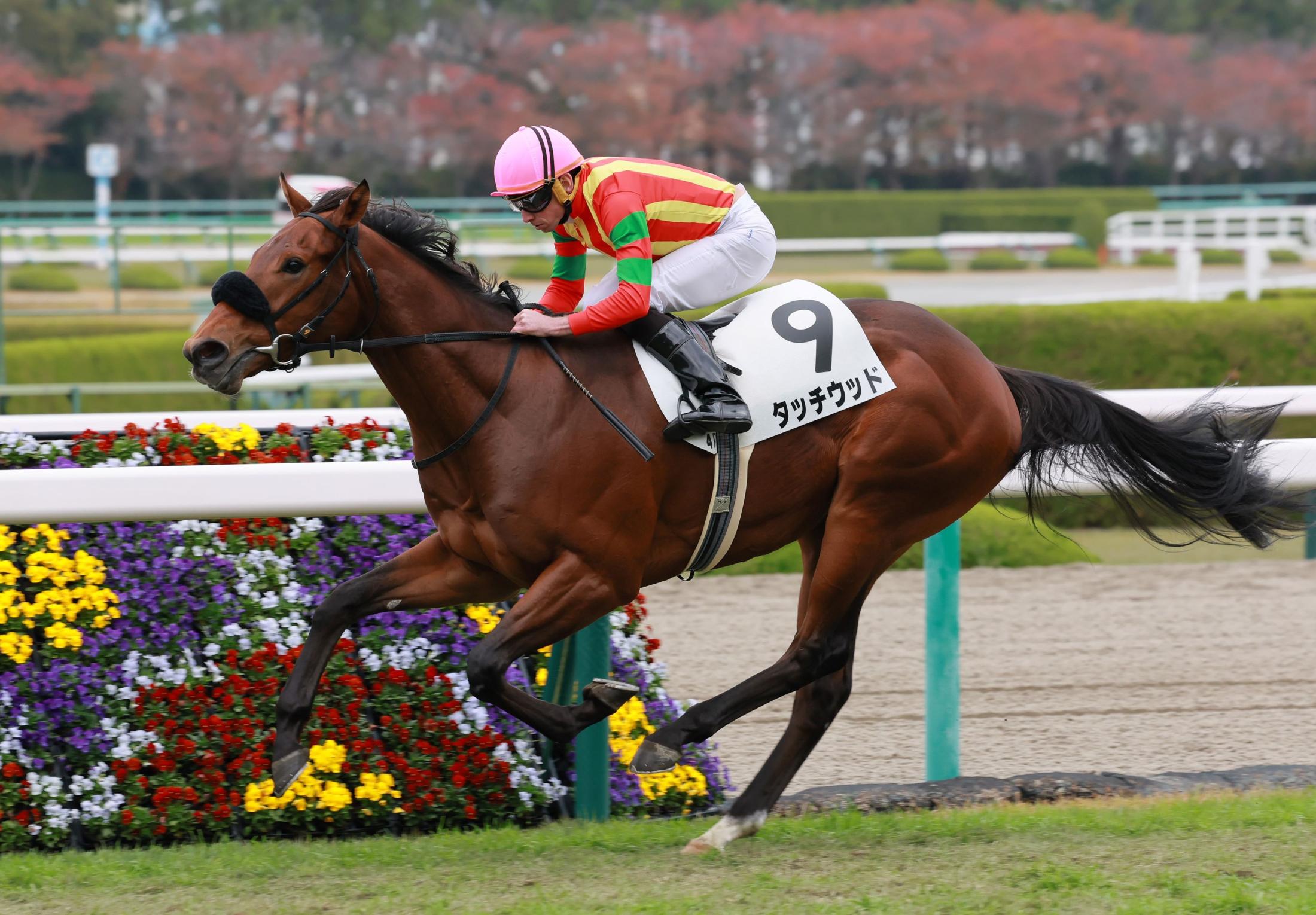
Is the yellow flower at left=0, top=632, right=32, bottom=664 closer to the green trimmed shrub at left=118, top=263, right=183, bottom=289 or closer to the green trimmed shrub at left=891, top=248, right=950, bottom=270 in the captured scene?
the green trimmed shrub at left=118, top=263, right=183, bottom=289

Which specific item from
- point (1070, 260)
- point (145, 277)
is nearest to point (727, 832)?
point (145, 277)

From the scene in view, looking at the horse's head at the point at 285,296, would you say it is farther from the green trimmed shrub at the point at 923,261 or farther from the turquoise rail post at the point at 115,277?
the green trimmed shrub at the point at 923,261

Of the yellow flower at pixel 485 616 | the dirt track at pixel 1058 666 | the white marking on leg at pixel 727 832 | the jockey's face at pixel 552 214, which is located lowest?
the dirt track at pixel 1058 666

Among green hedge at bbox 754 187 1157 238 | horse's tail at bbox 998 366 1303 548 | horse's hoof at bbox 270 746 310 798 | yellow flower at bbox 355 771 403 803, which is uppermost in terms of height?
green hedge at bbox 754 187 1157 238

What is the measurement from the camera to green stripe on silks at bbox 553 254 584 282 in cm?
368

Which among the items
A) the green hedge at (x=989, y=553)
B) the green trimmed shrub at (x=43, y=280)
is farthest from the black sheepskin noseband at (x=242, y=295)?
the green trimmed shrub at (x=43, y=280)

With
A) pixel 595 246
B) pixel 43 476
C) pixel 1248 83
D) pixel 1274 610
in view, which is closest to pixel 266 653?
pixel 43 476

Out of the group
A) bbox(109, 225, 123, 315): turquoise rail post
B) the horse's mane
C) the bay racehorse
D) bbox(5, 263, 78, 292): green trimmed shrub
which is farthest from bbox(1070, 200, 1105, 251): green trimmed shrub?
the horse's mane

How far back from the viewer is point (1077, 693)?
507 centimetres

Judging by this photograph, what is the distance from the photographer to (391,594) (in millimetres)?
3449

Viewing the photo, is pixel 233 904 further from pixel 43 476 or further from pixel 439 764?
pixel 43 476

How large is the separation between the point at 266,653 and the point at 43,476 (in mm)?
635

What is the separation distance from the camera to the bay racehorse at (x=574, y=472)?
327cm

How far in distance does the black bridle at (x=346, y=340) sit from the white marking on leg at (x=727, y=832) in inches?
32.3
